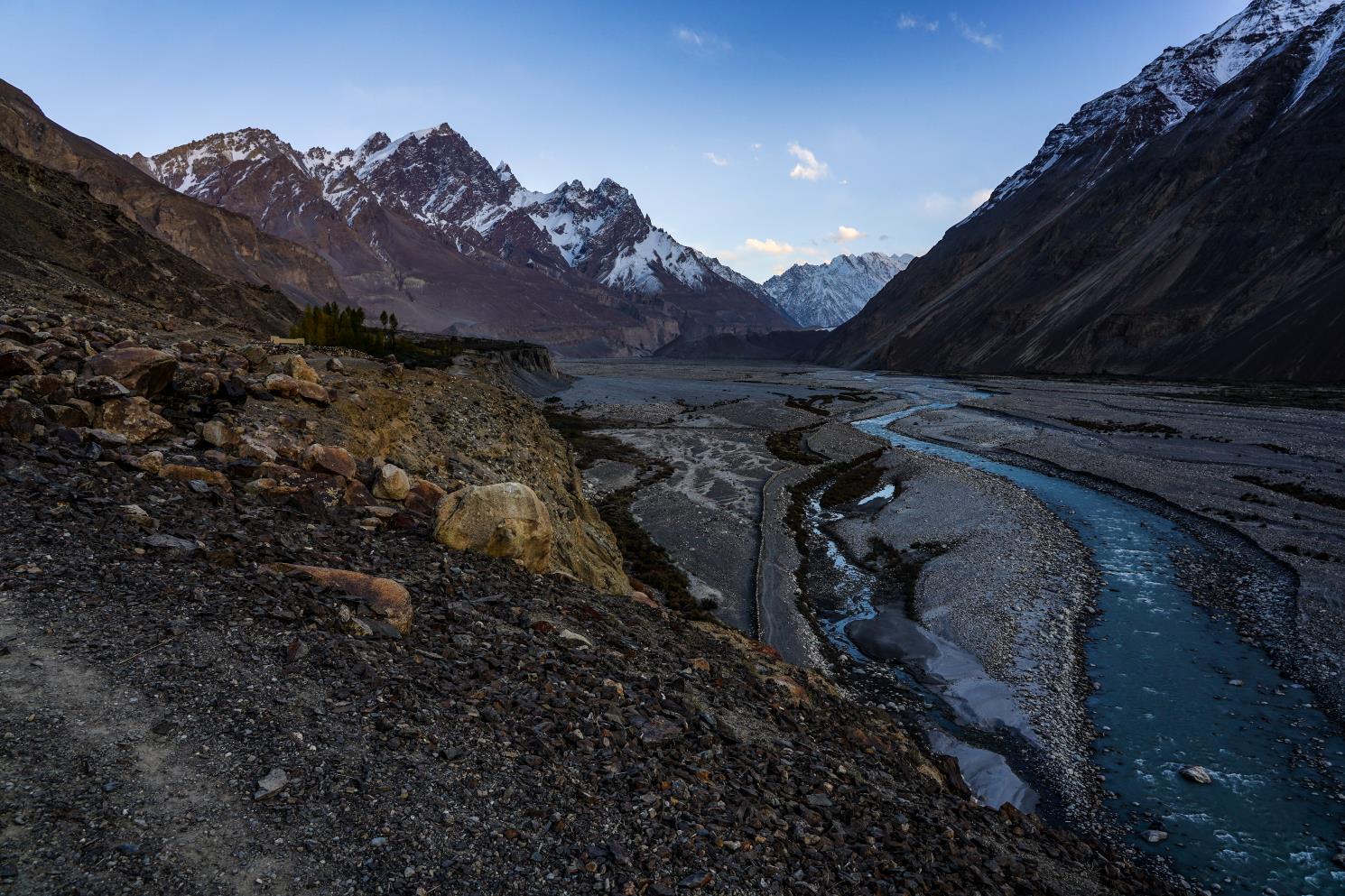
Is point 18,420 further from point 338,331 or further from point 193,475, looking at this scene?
point 338,331

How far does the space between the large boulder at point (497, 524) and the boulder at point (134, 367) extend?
5.53m

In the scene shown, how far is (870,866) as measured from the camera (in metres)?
8.08

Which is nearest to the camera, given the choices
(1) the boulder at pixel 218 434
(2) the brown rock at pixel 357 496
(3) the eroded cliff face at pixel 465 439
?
(1) the boulder at pixel 218 434

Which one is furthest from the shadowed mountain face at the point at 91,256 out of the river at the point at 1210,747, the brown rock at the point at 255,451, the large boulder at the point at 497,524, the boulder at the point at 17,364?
the river at the point at 1210,747

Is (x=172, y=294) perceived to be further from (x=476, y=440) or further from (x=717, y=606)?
(x=717, y=606)

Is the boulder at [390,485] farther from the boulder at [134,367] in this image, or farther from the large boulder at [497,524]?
the boulder at [134,367]

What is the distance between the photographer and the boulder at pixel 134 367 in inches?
464

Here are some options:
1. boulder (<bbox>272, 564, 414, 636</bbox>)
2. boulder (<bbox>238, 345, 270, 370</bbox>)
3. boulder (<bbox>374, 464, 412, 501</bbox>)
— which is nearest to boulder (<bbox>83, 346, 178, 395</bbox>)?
boulder (<bbox>238, 345, 270, 370</bbox>)

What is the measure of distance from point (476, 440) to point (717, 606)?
11.3 metres

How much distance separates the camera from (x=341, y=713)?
7.31m

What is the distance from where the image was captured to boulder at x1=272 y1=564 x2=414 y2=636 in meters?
9.17

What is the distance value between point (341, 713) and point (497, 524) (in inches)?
240

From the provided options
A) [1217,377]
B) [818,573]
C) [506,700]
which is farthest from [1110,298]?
[506,700]

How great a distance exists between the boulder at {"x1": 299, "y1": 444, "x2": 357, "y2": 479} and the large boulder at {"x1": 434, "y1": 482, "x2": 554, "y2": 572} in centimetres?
196
